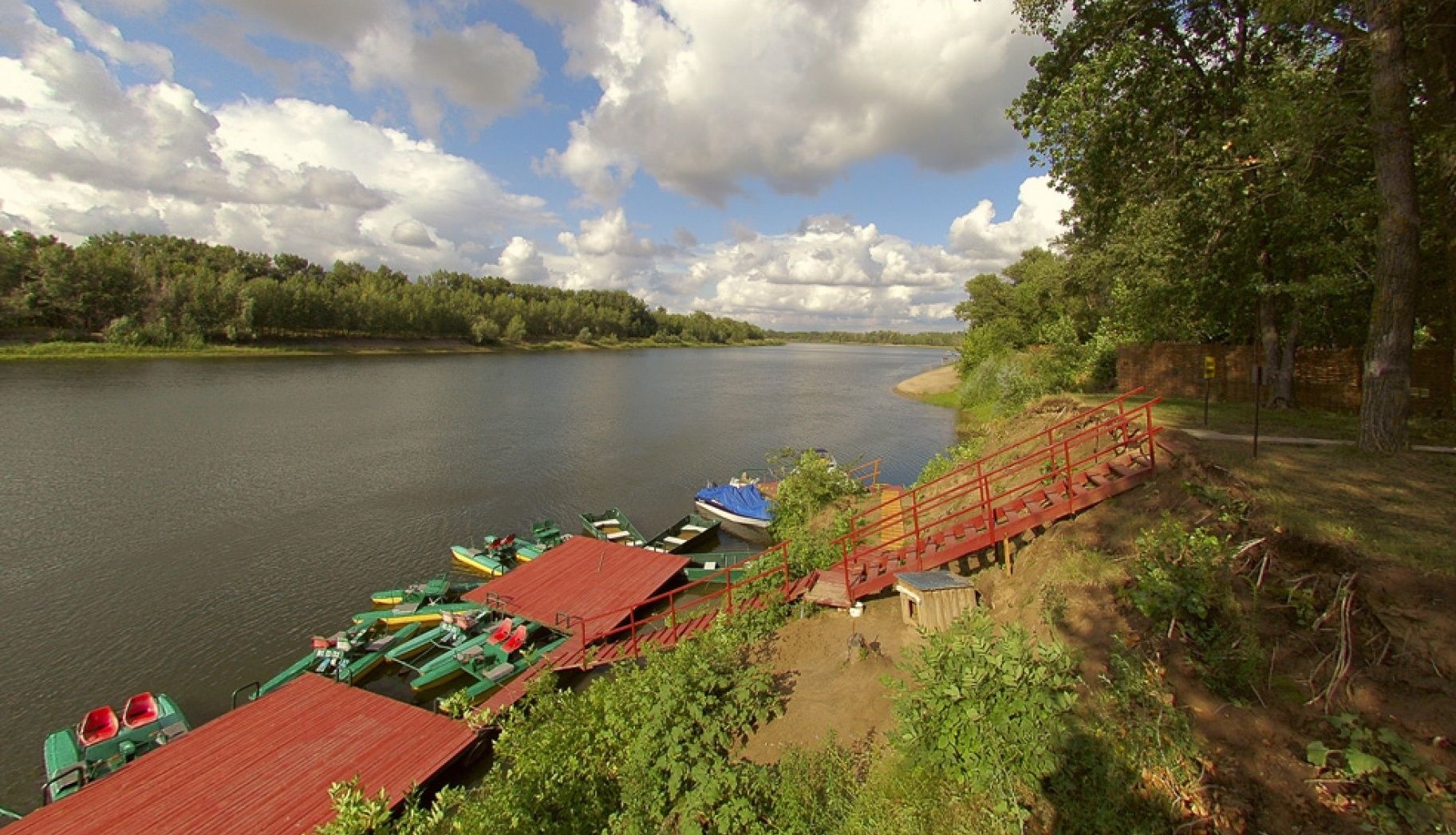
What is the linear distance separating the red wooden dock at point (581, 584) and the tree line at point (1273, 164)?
16.2 m

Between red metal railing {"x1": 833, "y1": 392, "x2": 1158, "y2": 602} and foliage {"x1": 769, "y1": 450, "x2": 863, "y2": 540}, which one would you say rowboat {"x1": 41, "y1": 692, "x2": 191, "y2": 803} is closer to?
red metal railing {"x1": 833, "y1": 392, "x2": 1158, "y2": 602}

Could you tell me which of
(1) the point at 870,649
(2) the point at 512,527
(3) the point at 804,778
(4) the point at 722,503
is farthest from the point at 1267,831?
(2) the point at 512,527

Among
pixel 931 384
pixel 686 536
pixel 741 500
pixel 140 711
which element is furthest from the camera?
pixel 931 384

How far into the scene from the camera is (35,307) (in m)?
74.6

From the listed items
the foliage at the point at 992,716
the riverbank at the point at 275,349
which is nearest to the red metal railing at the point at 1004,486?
the foliage at the point at 992,716

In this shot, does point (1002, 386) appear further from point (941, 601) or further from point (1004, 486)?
point (941, 601)

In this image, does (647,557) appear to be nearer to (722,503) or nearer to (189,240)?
(722,503)

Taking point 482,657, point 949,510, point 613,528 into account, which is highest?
point 949,510

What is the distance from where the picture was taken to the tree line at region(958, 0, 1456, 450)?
Answer: 38.7 ft

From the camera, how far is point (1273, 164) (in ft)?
45.8

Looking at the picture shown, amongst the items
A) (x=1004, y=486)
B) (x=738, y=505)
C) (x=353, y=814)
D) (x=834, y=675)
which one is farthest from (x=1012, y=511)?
(x=738, y=505)

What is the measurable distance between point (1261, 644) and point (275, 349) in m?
112

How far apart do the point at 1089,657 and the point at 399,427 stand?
1768 inches

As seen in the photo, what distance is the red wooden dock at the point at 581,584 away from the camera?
16156 millimetres
